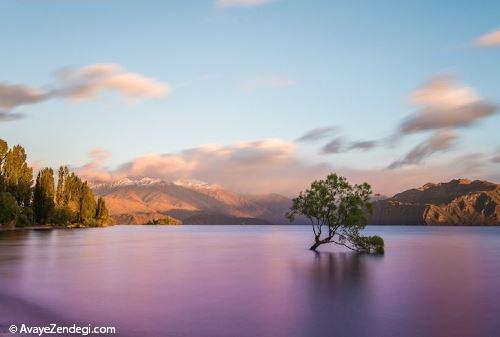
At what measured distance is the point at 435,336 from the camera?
24141 mm

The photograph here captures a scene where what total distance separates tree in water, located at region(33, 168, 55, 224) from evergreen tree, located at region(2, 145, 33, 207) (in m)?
5.77

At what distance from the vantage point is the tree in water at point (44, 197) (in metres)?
180

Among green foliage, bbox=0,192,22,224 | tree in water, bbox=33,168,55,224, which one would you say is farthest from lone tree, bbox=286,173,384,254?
tree in water, bbox=33,168,55,224

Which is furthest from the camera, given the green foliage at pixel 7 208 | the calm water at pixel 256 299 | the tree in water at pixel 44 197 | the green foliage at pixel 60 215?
the green foliage at pixel 60 215

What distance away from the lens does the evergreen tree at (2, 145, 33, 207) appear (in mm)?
162000

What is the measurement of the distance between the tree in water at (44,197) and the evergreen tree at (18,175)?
577 centimetres

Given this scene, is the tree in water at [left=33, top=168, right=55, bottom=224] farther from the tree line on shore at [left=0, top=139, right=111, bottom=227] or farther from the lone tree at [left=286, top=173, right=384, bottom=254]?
→ the lone tree at [left=286, top=173, right=384, bottom=254]

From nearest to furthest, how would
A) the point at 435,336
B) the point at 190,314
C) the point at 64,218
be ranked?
the point at 435,336
the point at 190,314
the point at 64,218

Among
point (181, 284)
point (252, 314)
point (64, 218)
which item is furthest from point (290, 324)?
point (64, 218)

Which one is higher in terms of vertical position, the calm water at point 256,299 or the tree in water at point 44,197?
the tree in water at point 44,197

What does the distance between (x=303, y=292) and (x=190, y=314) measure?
12432 mm

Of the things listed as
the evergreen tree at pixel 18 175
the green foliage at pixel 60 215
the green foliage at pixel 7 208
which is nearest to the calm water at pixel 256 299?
the green foliage at pixel 7 208

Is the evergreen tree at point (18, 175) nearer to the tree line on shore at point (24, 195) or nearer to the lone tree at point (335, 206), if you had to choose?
the tree line on shore at point (24, 195)

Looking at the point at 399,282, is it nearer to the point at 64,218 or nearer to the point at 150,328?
the point at 150,328
